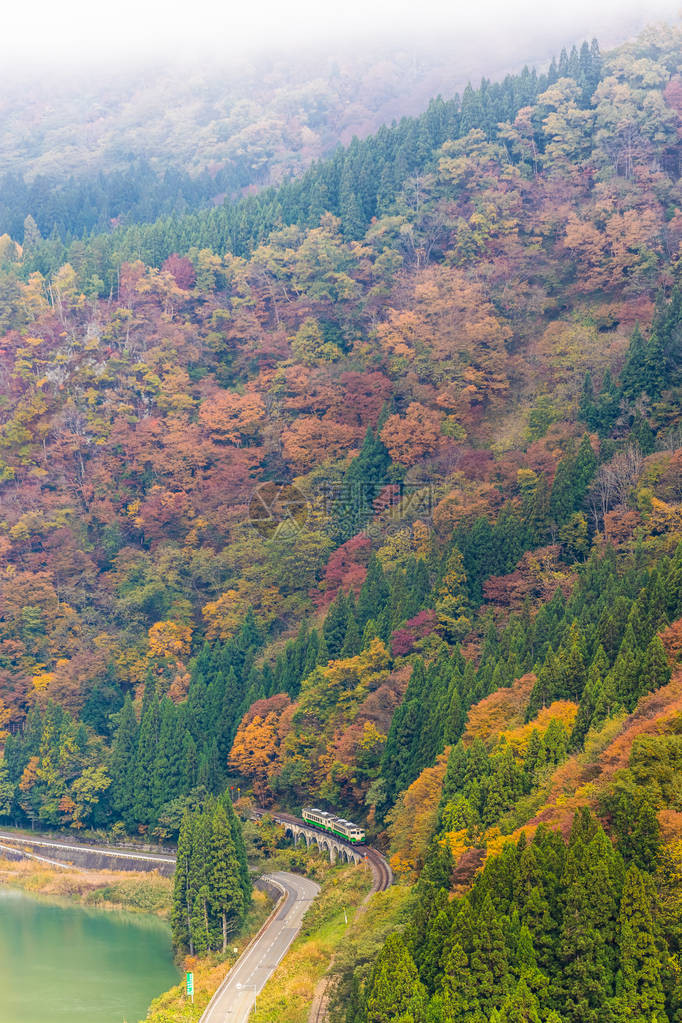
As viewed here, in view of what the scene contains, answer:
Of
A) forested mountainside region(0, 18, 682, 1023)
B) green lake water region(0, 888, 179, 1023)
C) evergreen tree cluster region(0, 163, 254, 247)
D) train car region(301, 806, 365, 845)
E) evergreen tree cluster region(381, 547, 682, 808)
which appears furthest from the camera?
evergreen tree cluster region(0, 163, 254, 247)

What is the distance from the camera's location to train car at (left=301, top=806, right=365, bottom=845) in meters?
53.0

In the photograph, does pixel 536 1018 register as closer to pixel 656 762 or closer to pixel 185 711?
pixel 656 762

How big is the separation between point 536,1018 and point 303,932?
17628mm

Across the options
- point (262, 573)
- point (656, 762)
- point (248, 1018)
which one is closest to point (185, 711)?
point (262, 573)

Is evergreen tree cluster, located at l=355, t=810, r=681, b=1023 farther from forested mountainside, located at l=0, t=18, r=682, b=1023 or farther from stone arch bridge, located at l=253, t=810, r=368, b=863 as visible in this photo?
stone arch bridge, located at l=253, t=810, r=368, b=863

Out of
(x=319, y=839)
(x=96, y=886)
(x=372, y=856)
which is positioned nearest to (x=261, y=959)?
(x=372, y=856)

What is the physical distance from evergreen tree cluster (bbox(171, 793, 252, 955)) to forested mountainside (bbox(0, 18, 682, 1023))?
6.08m

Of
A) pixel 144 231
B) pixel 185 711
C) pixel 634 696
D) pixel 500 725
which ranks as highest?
pixel 144 231

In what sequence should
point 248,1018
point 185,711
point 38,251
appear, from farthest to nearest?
point 38,251
point 185,711
point 248,1018

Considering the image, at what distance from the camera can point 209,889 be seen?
48031mm

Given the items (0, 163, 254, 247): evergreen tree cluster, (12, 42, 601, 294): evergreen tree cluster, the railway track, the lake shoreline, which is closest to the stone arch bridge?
the railway track

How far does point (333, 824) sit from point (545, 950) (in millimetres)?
23157

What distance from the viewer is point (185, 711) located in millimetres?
64375

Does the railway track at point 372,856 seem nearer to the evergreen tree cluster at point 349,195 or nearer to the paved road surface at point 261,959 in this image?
the paved road surface at point 261,959
